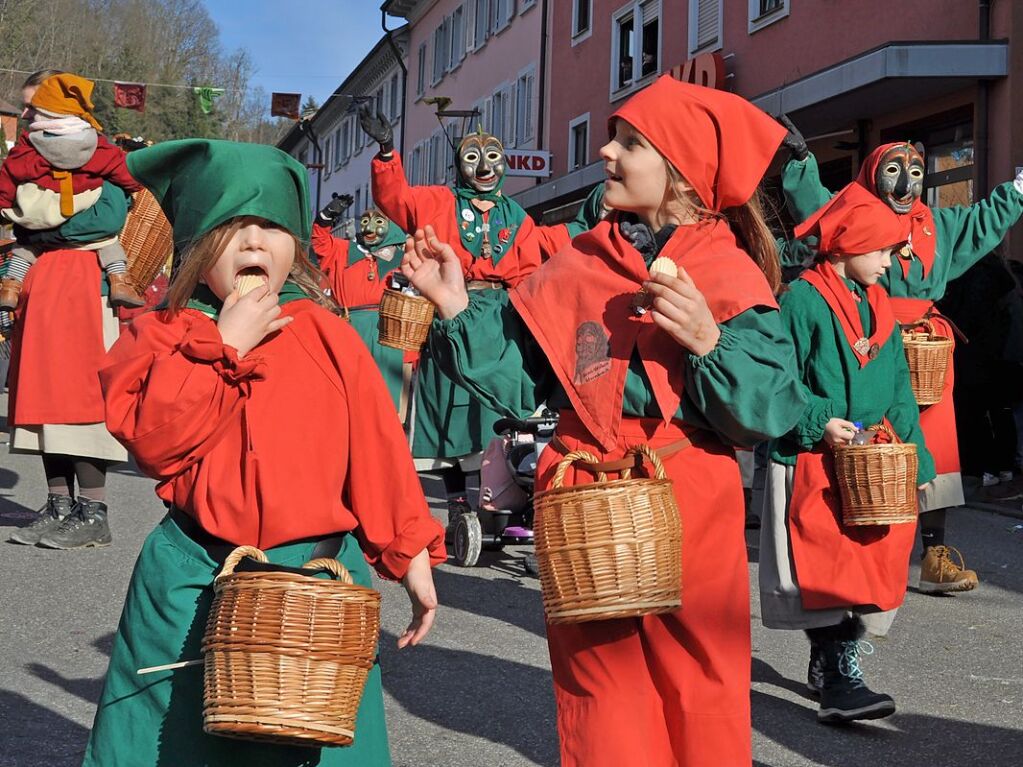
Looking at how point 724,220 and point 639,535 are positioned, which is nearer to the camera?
point 639,535

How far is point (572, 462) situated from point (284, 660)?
96 centimetres

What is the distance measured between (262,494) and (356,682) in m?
0.46

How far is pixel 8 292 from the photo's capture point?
26.9 ft

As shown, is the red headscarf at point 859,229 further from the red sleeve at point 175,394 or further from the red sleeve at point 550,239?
the red sleeve at point 175,394

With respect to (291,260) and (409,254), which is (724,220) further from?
(291,260)

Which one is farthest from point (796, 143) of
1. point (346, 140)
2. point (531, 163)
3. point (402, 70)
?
point (346, 140)

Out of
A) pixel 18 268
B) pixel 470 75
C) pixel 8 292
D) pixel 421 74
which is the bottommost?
pixel 8 292

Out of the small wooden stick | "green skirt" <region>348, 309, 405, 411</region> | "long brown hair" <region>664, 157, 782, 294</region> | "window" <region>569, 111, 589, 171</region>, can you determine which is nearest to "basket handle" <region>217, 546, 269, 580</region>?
the small wooden stick

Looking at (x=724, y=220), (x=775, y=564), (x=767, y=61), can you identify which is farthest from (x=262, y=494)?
(x=767, y=61)

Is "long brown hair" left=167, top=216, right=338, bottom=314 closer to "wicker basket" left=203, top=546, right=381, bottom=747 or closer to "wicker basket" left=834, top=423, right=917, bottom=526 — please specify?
"wicker basket" left=203, top=546, right=381, bottom=747

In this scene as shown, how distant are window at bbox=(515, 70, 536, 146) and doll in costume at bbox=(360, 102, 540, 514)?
24.9 metres

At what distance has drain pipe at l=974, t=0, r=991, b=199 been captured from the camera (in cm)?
1527

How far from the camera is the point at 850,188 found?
6.66 metres

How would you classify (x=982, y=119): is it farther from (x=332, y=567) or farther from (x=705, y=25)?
(x=332, y=567)
